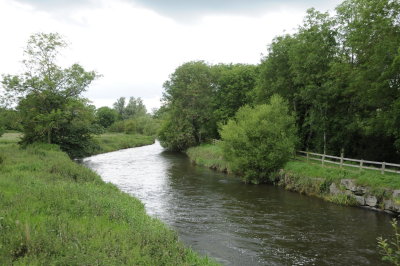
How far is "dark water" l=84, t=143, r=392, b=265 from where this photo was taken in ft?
42.6

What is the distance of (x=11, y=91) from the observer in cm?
3481

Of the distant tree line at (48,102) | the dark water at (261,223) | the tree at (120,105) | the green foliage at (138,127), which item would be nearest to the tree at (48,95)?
Answer: the distant tree line at (48,102)

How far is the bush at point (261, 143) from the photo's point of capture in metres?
27.8

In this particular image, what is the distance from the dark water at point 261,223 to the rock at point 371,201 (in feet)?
2.83

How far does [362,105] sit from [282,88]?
10534 millimetres

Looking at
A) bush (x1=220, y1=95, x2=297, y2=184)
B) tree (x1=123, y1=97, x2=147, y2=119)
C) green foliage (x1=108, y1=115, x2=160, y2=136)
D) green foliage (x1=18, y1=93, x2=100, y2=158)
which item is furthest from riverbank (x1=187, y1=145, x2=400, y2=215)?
tree (x1=123, y1=97, x2=147, y2=119)

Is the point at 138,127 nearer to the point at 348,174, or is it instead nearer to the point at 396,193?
the point at 348,174

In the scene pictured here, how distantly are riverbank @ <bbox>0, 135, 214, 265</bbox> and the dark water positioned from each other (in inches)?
133

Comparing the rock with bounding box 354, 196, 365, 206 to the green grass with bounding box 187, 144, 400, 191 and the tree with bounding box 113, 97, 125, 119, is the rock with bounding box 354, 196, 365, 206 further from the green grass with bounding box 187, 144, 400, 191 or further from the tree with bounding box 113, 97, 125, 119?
the tree with bounding box 113, 97, 125, 119

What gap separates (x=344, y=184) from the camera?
A: 22312 millimetres

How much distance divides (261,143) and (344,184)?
786 centimetres

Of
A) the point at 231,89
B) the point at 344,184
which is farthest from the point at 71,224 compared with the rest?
the point at 231,89

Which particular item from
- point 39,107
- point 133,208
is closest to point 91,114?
point 39,107

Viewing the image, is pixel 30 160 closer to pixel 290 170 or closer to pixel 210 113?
pixel 290 170
